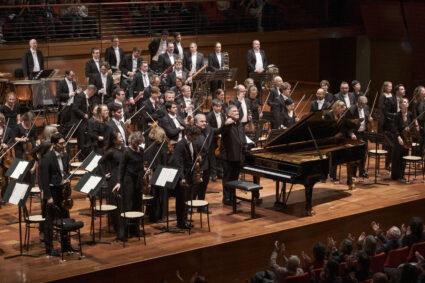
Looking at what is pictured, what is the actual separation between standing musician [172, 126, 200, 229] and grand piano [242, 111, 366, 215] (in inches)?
35.5

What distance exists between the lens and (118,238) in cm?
814

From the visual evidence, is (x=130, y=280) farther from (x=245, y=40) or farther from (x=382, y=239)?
(x=245, y=40)

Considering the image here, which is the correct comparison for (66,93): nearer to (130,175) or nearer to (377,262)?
(130,175)

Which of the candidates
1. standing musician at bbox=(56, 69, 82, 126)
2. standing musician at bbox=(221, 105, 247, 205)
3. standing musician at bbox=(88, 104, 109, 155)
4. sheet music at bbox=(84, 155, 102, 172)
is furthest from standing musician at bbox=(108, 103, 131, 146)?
standing musician at bbox=(56, 69, 82, 126)

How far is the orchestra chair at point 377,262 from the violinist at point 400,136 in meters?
4.15

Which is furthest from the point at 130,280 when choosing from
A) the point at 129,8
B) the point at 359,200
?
the point at 129,8

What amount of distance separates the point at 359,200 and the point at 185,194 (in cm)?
258

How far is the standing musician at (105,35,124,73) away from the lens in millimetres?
12812

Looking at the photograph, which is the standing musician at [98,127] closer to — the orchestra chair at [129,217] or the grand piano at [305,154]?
the orchestra chair at [129,217]

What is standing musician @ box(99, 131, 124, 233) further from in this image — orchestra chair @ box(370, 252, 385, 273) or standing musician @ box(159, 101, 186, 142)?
orchestra chair @ box(370, 252, 385, 273)

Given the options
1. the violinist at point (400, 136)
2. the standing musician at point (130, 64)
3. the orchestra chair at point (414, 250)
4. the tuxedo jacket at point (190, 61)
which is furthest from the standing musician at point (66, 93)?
the orchestra chair at point (414, 250)

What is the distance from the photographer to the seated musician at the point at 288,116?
429 inches

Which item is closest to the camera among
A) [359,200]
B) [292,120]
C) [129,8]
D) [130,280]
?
[130,280]

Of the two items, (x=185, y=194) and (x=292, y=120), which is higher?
(x=292, y=120)
